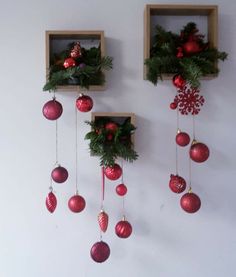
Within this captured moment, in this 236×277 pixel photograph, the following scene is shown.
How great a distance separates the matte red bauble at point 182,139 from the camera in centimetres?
112

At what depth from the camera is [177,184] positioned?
1110 mm

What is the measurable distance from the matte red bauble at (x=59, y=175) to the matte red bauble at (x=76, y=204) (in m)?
0.07

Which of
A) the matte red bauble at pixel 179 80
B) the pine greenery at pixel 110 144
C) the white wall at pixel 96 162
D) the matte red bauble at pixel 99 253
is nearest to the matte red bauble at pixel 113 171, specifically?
the pine greenery at pixel 110 144

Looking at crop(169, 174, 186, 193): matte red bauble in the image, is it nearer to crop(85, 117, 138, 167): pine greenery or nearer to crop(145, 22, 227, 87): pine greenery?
crop(85, 117, 138, 167): pine greenery

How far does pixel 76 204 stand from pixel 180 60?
1.91 feet

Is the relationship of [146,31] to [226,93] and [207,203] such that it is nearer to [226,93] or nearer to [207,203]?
[226,93]

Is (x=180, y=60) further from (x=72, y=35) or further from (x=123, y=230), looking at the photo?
(x=123, y=230)

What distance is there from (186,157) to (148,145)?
15 cm

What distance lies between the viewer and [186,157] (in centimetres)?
121

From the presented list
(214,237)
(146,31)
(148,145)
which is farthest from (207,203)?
(146,31)

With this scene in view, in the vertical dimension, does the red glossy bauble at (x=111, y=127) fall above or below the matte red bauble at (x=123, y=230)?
above

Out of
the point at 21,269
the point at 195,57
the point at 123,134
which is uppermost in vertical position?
the point at 195,57

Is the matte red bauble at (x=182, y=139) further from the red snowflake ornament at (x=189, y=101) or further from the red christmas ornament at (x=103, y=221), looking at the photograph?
the red christmas ornament at (x=103, y=221)

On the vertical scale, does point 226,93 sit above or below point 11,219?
above
